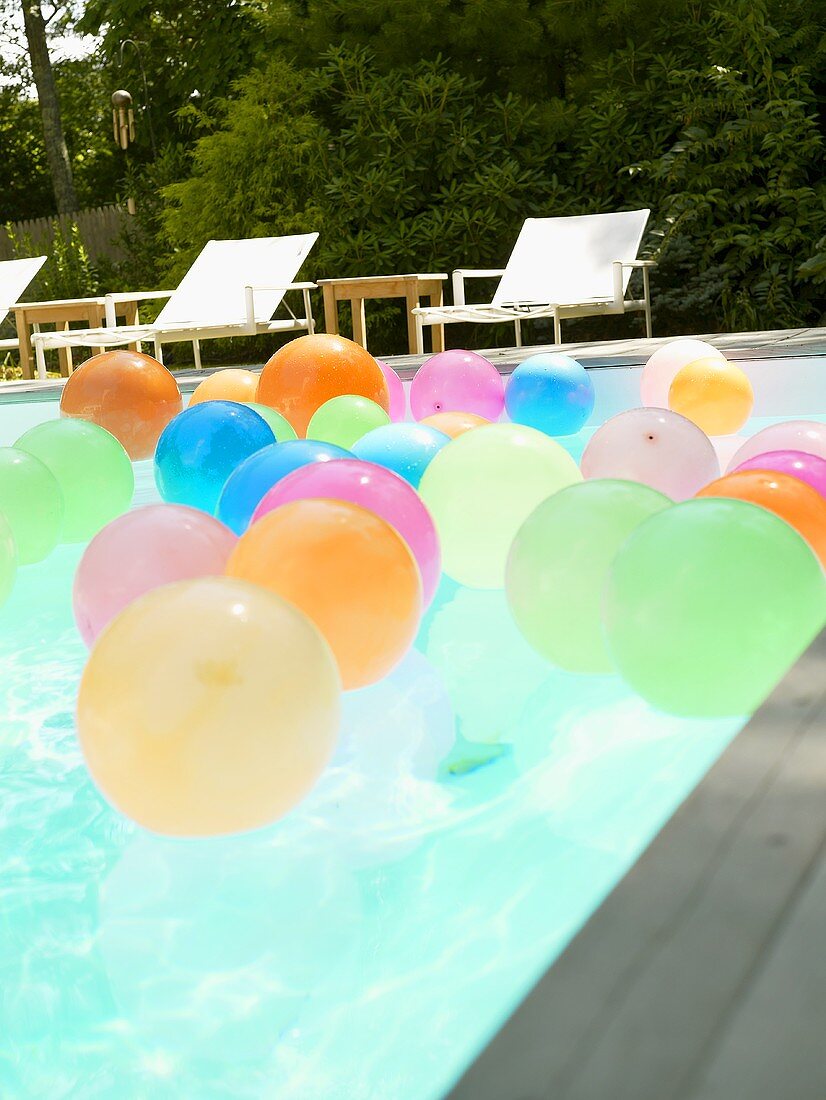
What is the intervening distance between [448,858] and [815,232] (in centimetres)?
792

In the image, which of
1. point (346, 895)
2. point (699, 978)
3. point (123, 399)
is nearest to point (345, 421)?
point (123, 399)

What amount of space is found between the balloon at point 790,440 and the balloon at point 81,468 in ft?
6.14

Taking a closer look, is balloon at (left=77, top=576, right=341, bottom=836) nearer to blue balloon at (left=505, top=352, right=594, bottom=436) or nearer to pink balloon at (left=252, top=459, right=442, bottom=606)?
pink balloon at (left=252, top=459, right=442, bottom=606)

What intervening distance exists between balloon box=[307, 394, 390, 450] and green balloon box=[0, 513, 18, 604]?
57.6 inches

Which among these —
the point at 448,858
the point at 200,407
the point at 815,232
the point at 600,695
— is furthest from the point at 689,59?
the point at 448,858

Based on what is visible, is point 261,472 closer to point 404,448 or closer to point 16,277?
point 404,448

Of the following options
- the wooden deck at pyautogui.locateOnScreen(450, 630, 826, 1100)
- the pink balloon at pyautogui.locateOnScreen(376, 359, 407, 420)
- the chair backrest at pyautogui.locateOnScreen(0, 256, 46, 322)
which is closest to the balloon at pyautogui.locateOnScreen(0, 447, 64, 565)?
the pink balloon at pyautogui.locateOnScreen(376, 359, 407, 420)

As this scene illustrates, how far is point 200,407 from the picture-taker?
3.73 m

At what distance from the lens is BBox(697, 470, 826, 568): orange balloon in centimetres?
240

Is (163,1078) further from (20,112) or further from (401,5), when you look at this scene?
(20,112)

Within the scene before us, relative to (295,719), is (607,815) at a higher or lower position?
lower

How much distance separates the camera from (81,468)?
3.51m

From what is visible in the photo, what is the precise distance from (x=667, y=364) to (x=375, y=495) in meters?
2.83

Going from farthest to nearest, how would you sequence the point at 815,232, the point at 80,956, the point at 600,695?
the point at 815,232
the point at 600,695
the point at 80,956
